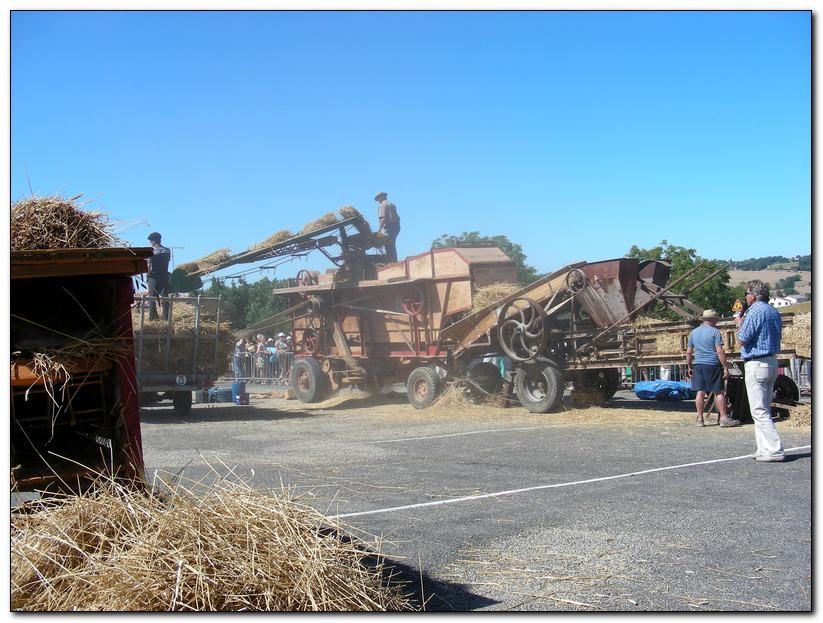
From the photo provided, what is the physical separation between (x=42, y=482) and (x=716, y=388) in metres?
8.63

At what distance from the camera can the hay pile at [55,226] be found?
4.50 m

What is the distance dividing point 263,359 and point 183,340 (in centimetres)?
1122

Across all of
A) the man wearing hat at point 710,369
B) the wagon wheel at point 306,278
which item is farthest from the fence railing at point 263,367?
the man wearing hat at point 710,369

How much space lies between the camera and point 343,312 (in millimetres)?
17422

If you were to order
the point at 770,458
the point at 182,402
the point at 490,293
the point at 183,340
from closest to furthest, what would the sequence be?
1. the point at 770,458
2. the point at 183,340
3. the point at 490,293
4. the point at 182,402

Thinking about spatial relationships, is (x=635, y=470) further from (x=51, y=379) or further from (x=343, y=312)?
(x=343, y=312)

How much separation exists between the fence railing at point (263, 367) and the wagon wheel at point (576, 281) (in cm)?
1309

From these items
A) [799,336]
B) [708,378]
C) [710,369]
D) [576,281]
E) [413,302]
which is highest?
[576,281]

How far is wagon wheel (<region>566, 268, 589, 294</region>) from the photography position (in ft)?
42.0

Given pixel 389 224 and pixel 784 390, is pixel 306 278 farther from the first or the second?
pixel 784 390

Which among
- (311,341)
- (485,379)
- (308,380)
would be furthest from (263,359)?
(485,379)

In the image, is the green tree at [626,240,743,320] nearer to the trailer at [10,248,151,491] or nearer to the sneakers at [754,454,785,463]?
the sneakers at [754,454,785,463]

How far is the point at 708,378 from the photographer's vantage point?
Result: 1039cm

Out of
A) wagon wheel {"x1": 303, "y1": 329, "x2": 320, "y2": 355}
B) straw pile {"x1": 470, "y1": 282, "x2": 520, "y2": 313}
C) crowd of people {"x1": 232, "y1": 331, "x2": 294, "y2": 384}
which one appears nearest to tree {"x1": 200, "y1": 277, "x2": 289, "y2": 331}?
crowd of people {"x1": 232, "y1": 331, "x2": 294, "y2": 384}
